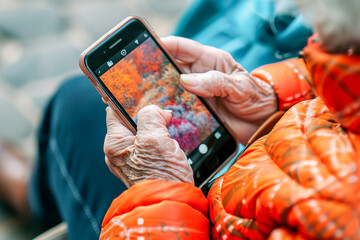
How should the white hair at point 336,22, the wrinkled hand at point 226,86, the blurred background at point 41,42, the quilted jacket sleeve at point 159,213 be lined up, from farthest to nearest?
the blurred background at point 41,42 → the wrinkled hand at point 226,86 → the quilted jacket sleeve at point 159,213 → the white hair at point 336,22

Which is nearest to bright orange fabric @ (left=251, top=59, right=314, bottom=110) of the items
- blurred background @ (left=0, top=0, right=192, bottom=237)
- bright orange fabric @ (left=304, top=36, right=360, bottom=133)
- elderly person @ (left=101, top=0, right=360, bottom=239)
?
elderly person @ (left=101, top=0, right=360, bottom=239)

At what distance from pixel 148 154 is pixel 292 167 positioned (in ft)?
0.63

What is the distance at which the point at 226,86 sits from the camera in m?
0.50

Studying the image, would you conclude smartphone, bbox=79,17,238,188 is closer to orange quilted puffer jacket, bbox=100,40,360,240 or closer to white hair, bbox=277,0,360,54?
orange quilted puffer jacket, bbox=100,40,360,240

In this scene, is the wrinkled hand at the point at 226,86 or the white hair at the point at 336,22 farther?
the wrinkled hand at the point at 226,86

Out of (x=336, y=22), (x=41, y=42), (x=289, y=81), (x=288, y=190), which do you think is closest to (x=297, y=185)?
(x=288, y=190)

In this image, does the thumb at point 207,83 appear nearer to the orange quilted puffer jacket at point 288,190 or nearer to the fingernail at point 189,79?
the fingernail at point 189,79

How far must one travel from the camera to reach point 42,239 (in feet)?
2.12

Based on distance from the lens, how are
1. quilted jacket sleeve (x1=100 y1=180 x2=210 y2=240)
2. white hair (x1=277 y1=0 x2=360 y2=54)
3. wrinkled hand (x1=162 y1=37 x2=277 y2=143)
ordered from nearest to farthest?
white hair (x1=277 y1=0 x2=360 y2=54) → quilted jacket sleeve (x1=100 y1=180 x2=210 y2=240) → wrinkled hand (x1=162 y1=37 x2=277 y2=143)

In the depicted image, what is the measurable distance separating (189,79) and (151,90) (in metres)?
0.06

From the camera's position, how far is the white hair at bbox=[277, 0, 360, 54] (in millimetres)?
246

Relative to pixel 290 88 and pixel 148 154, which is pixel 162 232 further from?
pixel 290 88

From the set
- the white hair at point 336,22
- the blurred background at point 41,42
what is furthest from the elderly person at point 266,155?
the blurred background at point 41,42

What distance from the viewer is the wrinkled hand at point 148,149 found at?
1.35 ft
